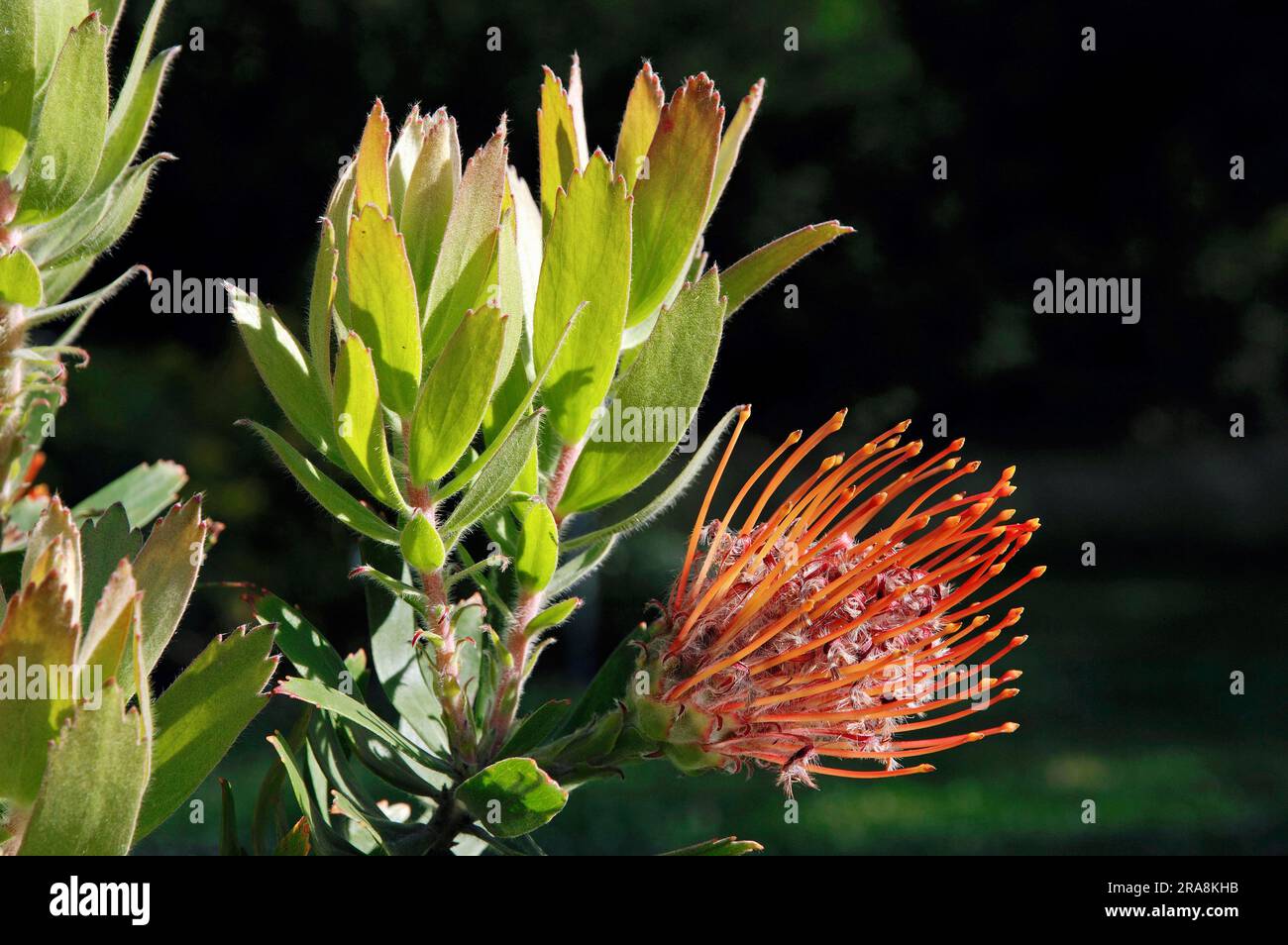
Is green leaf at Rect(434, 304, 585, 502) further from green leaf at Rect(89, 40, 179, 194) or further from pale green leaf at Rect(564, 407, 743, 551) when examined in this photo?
green leaf at Rect(89, 40, 179, 194)

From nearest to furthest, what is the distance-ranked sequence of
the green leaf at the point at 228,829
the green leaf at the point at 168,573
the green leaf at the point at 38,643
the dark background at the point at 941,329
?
1. the green leaf at the point at 38,643
2. the green leaf at the point at 168,573
3. the green leaf at the point at 228,829
4. the dark background at the point at 941,329

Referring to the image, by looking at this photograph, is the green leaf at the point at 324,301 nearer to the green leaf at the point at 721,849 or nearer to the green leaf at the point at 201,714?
the green leaf at the point at 201,714

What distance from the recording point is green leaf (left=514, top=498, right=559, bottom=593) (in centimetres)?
71

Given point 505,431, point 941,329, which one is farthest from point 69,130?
point 941,329

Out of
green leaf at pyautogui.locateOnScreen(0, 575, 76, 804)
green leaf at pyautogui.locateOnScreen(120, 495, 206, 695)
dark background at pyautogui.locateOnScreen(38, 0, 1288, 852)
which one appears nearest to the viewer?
green leaf at pyautogui.locateOnScreen(0, 575, 76, 804)

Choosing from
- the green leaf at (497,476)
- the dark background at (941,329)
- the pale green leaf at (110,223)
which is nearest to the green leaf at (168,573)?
the green leaf at (497,476)

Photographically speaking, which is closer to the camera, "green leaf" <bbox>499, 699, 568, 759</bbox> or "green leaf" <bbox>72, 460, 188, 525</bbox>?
"green leaf" <bbox>499, 699, 568, 759</bbox>

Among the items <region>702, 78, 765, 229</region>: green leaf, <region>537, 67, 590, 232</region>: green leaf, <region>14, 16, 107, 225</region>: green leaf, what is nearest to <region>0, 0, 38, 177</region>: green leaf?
<region>14, 16, 107, 225</region>: green leaf

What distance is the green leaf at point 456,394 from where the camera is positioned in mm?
629

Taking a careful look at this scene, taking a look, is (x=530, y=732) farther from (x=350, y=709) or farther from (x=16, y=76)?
(x=16, y=76)

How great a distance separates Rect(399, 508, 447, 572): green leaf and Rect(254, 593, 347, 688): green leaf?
0.34 feet

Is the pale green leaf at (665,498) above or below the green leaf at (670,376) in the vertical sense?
below

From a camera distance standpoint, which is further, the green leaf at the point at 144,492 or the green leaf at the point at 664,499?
the green leaf at the point at 144,492

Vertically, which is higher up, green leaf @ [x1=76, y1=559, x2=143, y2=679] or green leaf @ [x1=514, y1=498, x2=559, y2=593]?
green leaf @ [x1=514, y1=498, x2=559, y2=593]
